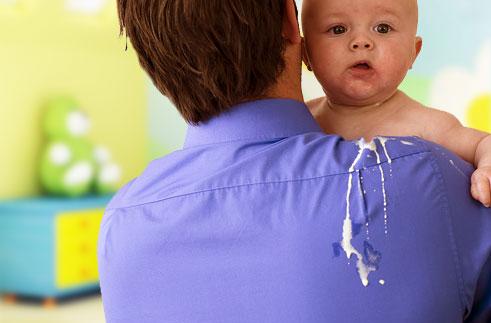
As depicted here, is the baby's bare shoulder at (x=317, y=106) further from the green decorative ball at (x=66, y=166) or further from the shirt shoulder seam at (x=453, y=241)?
the green decorative ball at (x=66, y=166)

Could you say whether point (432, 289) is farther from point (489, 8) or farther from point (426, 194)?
point (489, 8)

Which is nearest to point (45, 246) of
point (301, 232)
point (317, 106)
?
point (317, 106)

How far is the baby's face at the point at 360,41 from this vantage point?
3.65 feet

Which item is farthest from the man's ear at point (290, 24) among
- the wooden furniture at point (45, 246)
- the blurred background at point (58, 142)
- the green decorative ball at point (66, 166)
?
the green decorative ball at point (66, 166)

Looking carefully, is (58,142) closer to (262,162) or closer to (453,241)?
(262,162)

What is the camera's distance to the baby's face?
1111 mm

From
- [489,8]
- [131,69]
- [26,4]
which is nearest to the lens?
[489,8]

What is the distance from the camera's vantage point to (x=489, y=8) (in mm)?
4164

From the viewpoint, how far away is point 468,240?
813mm

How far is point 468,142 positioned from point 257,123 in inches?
11.3

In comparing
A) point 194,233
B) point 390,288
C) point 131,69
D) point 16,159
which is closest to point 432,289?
point 390,288

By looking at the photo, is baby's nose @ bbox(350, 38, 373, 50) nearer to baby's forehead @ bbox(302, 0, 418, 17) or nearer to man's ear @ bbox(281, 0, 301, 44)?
baby's forehead @ bbox(302, 0, 418, 17)

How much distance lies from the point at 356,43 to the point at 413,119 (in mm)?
142

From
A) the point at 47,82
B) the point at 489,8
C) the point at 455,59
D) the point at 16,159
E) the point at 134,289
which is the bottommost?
the point at 16,159
